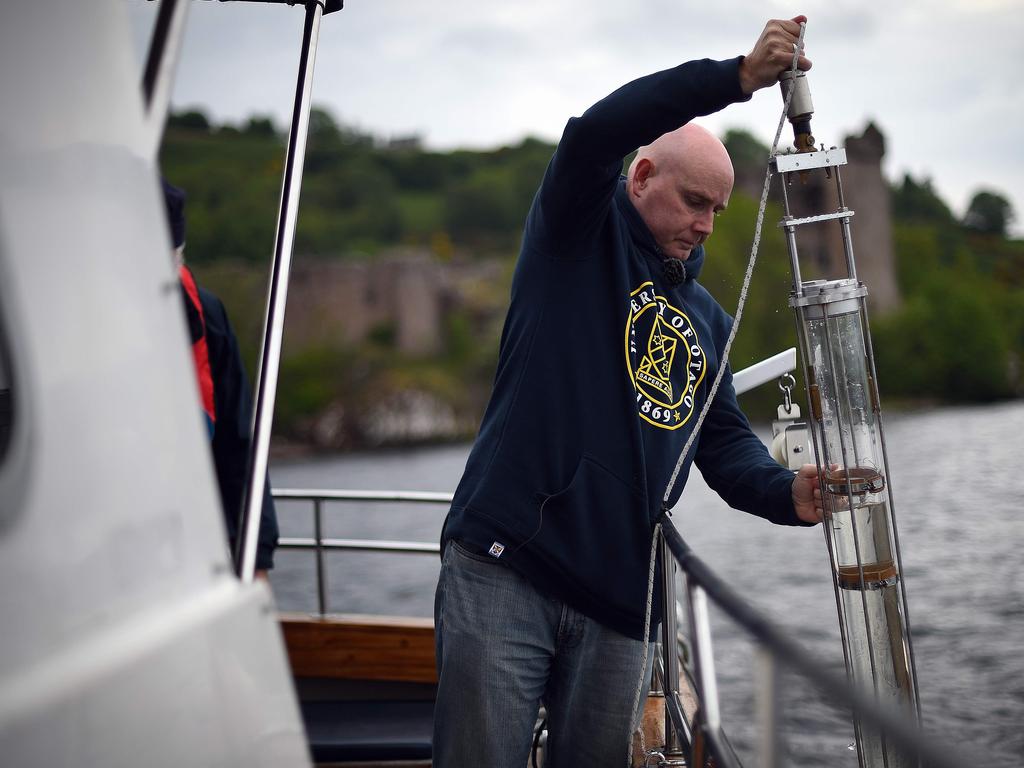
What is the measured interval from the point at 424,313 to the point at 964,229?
41617 mm

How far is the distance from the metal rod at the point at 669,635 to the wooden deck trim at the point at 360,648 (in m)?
1.73

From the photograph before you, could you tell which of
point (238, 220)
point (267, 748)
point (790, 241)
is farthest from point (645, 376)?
point (238, 220)

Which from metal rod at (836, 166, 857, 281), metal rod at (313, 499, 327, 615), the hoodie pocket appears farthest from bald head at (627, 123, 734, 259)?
metal rod at (313, 499, 327, 615)

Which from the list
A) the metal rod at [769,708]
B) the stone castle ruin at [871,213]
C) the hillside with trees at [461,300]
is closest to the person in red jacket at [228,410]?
the metal rod at [769,708]

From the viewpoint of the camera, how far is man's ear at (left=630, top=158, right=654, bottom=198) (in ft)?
7.62

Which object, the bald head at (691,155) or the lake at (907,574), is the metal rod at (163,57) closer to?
the bald head at (691,155)

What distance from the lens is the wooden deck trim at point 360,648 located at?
4102 millimetres

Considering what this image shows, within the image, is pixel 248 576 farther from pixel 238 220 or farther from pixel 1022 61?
pixel 238 220

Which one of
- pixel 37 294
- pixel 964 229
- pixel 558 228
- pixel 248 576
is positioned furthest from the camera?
pixel 964 229

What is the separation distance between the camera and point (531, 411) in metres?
2.19

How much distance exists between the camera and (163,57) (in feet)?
4.06

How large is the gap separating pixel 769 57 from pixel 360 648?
2.99 m

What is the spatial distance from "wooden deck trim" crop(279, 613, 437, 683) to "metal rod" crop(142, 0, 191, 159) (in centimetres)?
313

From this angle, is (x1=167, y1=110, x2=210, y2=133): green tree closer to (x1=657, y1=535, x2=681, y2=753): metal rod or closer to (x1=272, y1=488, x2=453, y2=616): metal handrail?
(x1=657, y1=535, x2=681, y2=753): metal rod
